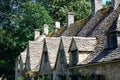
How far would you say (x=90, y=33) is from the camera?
29.0 m

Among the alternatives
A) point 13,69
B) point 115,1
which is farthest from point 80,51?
point 13,69

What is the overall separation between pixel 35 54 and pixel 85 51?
12.4m

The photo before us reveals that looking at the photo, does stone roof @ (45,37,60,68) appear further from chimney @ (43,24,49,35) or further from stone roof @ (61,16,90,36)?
chimney @ (43,24,49,35)

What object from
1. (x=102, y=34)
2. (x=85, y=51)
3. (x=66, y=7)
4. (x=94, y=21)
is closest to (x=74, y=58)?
(x=85, y=51)

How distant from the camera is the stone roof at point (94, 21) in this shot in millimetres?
29303

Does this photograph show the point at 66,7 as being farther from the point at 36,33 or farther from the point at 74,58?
the point at 74,58

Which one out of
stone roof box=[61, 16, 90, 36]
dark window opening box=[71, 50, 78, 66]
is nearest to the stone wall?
dark window opening box=[71, 50, 78, 66]

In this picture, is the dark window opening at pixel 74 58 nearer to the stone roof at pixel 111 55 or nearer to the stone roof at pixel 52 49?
the stone roof at pixel 111 55

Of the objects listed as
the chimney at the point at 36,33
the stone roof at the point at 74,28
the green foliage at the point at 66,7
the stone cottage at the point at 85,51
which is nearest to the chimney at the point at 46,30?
the chimney at the point at 36,33

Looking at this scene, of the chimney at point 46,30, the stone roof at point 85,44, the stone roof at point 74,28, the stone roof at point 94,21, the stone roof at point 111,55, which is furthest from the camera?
the chimney at point 46,30

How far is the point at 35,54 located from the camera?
122 ft

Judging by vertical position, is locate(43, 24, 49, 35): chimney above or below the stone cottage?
above

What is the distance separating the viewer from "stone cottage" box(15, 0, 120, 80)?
22.3 m

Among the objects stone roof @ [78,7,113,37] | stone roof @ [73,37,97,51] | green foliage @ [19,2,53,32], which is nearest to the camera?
stone roof @ [73,37,97,51]
